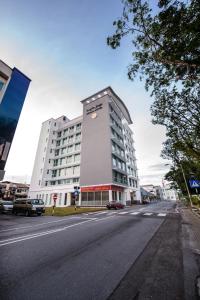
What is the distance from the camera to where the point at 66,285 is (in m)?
3.05

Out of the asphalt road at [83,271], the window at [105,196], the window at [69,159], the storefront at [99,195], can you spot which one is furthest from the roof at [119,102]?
the asphalt road at [83,271]

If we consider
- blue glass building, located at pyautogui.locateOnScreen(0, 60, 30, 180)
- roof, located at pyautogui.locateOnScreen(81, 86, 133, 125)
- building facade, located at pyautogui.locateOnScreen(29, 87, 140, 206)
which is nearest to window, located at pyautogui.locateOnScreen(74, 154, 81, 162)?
building facade, located at pyautogui.locateOnScreen(29, 87, 140, 206)

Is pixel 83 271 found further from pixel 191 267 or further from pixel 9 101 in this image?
pixel 9 101

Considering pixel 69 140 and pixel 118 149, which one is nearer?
pixel 118 149

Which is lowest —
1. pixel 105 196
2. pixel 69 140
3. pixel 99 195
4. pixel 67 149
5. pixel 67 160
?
pixel 105 196

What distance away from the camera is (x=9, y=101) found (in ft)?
47.1

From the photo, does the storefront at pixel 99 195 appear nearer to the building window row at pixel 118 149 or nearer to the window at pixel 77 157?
the window at pixel 77 157

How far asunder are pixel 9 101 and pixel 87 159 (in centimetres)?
2602

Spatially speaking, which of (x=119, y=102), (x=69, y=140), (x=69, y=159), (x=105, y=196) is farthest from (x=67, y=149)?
(x=119, y=102)

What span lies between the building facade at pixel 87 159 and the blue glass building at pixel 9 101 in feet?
65.4

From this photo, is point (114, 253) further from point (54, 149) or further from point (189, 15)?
point (54, 149)

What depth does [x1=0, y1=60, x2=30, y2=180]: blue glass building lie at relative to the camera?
13.1m

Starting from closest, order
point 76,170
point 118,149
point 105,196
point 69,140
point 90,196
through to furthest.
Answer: point 105,196, point 90,196, point 76,170, point 118,149, point 69,140

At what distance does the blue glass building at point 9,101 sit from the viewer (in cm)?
1313
